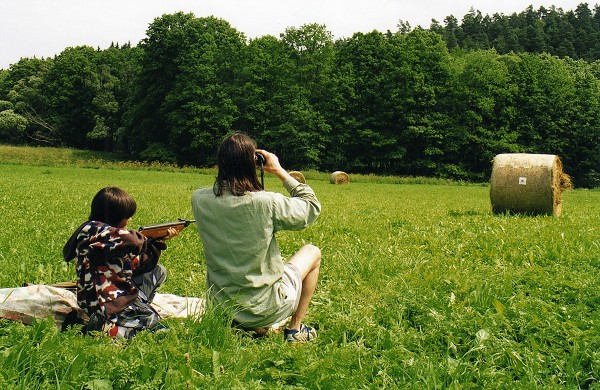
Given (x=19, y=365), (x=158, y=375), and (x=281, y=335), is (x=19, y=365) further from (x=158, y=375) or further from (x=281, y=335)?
(x=281, y=335)

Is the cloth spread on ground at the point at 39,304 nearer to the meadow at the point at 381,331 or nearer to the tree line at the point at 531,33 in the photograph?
the meadow at the point at 381,331

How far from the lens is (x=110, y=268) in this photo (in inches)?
200

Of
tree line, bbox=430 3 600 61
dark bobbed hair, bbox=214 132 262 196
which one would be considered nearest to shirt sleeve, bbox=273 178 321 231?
dark bobbed hair, bbox=214 132 262 196

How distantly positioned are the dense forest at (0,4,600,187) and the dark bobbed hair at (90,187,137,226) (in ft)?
190

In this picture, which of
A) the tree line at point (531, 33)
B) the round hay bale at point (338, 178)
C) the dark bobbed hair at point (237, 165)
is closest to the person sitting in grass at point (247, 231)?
the dark bobbed hair at point (237, 165)

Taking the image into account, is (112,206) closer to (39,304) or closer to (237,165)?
(39,304)

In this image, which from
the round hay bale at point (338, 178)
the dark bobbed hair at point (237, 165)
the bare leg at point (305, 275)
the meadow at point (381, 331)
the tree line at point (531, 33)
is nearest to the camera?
the meadow at point (381, 331)

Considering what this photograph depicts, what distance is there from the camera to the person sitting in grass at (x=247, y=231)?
4.90 m

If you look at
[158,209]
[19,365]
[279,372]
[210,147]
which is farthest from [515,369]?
[210,147]

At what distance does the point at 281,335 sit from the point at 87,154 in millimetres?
66325

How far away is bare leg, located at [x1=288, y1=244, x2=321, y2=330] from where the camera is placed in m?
5.28

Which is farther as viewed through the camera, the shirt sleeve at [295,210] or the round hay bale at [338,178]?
the round hay bale at [338,178]

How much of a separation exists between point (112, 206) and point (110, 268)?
1.92ft

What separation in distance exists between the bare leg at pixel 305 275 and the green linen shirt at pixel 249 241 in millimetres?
311
